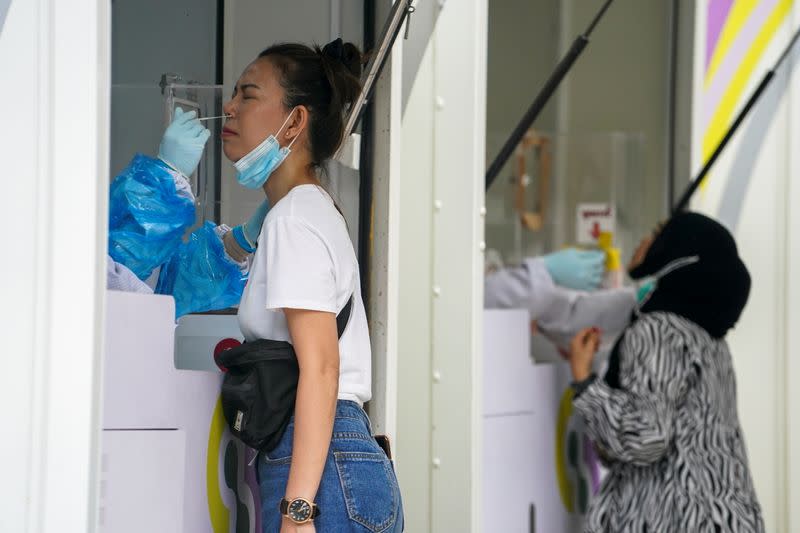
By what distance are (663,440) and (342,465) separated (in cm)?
135

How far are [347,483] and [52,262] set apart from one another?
0.62m

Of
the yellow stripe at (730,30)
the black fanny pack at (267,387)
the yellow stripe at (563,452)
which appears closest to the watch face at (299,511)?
the black fanny pack at (267,387)

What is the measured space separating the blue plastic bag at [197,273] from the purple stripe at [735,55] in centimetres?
224

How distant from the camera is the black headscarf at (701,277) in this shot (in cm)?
310

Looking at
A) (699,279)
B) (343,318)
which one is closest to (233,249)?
(343,318)

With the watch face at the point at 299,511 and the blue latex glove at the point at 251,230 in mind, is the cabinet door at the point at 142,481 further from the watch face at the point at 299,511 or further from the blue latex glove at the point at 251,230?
the blue latex glove at the point at 251,230

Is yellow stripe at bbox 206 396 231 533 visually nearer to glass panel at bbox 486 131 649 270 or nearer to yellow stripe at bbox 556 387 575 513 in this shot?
yellow stripe at bbox 556 387 575 513

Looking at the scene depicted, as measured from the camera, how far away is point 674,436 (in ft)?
9.71

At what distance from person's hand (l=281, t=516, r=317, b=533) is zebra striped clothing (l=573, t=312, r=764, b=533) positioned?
1.42 metres

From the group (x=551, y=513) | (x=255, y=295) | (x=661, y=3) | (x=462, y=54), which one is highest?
(x=661, y=3)

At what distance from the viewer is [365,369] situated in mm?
1905

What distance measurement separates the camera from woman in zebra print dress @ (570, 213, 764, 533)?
115 inches

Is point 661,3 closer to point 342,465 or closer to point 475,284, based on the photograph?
point 475,284

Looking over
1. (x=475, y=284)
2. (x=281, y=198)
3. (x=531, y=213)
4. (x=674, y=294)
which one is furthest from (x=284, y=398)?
(x=531, y=213)
